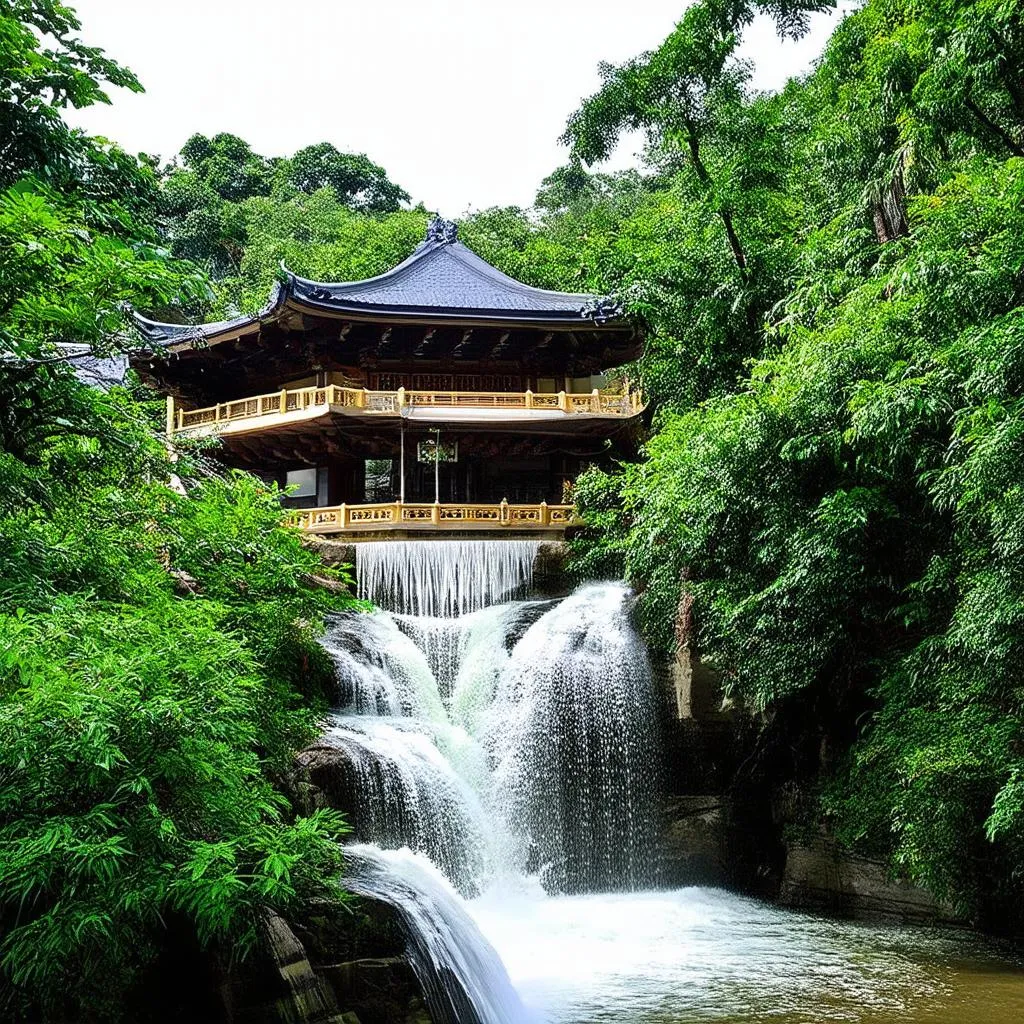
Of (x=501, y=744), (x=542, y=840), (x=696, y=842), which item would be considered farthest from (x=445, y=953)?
(x=696, y=842)

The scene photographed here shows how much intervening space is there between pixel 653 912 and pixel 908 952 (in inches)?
131

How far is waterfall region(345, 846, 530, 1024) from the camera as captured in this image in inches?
292

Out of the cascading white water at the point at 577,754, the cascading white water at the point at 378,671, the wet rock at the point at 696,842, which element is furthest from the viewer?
the cascading white water at the point at 378,671

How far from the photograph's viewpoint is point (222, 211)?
46781 millimetres

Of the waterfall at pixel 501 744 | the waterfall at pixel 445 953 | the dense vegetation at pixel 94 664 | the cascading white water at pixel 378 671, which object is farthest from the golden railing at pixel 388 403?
the waterfall at pixel 445 953

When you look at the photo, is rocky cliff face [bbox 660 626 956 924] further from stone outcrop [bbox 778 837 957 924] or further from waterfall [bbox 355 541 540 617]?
waterfall [bbox 355 541 540 617]

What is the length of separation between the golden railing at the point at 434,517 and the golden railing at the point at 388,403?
2.61 meters

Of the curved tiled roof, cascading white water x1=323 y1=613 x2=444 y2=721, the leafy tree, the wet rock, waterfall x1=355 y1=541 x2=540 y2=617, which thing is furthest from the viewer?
the leafy tree

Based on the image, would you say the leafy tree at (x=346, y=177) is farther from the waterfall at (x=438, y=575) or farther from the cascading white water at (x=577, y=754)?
the cascading white water at (x=577, y=754)

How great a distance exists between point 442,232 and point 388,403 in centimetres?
867

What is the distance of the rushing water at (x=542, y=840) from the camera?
8.72 meters

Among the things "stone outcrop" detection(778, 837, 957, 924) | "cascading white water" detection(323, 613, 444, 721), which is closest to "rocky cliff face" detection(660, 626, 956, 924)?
"stone outcrop" detection(778, 837, 957, 924)

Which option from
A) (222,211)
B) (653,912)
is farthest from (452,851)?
(222,211)

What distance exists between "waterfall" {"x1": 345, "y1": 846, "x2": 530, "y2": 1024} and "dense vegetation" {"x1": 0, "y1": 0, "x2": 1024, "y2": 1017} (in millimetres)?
818
